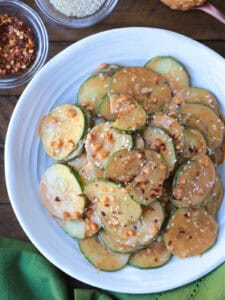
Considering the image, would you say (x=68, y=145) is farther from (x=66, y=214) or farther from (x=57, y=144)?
(x=66, y=214)

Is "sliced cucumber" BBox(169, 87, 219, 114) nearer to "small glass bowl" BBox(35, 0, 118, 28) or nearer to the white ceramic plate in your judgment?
the white ceramic plate

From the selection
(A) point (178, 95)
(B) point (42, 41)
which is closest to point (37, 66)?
(B) point (42, 41)

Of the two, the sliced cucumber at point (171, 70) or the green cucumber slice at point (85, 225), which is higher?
the sliced cucumber at point (171, 70)

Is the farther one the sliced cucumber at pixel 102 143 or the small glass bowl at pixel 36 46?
the small glass bowl at pixel 36 46

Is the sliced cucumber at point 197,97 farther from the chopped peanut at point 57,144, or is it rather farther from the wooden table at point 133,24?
the chopped peanut at point 57,144

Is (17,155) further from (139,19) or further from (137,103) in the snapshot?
(139,19)

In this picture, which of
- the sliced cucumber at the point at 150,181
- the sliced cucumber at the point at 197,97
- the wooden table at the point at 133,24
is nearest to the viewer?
the sliced cucumber at the point at 150,181

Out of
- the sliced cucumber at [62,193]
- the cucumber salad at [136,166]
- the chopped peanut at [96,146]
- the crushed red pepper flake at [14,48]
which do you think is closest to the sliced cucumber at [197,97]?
the cucumber salad at [136,166]
